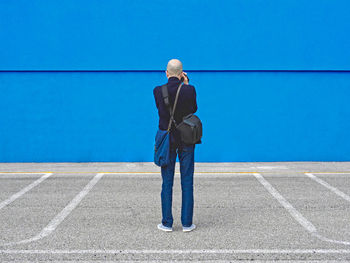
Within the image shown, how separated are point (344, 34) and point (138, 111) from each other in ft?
14.4

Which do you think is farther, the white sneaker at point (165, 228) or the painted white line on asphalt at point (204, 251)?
the white sneaker at point (165, 228)

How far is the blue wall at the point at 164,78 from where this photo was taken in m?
9.60

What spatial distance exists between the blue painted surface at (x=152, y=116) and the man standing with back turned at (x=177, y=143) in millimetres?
4427

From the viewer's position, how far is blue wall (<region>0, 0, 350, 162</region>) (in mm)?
Answer: 9602

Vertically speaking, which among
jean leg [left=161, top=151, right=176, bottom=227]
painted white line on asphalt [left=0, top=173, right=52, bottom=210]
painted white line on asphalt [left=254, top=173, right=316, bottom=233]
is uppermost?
jean leg [left=161, top=151, right=176, bottom=227]

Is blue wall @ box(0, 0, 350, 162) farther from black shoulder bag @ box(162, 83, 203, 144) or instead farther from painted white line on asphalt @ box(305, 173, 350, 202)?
black shoulder bag @ box(162, 83, 203, 144)

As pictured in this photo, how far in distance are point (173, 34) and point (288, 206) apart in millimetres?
4554

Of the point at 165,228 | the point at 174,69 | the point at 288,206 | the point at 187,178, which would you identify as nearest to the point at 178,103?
the point at 174,69

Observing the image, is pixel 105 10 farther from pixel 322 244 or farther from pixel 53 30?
pixel 322 244

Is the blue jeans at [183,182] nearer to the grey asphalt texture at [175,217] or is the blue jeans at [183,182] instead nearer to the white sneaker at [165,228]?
the white sneaker at [165,228]

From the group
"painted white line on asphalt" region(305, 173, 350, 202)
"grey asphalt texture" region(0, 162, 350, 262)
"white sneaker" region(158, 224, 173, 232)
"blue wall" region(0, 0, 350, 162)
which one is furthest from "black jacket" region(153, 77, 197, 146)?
"blue wall" region(0, 0, 350, 162)

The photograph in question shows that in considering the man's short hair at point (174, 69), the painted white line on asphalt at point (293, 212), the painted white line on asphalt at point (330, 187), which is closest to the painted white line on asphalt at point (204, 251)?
the painted white line on asphalt at point (293, 212)

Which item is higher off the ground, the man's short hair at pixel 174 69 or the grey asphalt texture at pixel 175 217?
the man's short hair at pixel 174 69

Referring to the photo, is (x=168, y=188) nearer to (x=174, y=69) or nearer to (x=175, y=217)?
(x=175, y=217)
